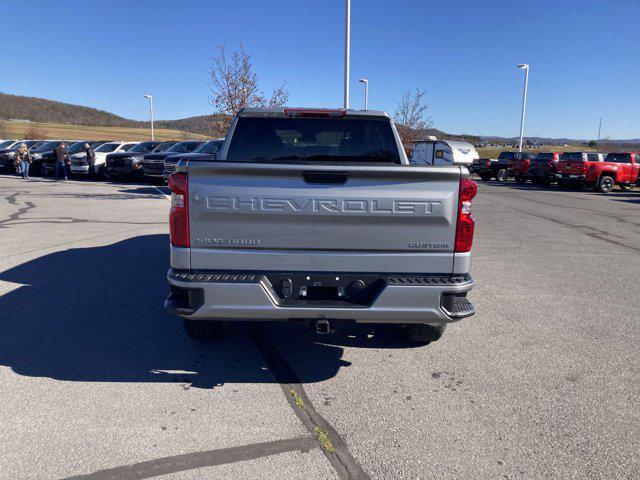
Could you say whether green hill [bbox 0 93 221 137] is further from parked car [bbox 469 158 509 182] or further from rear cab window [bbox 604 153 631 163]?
rear cab window [bbox 604 153 631 163]

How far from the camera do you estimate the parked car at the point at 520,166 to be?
29.5 m

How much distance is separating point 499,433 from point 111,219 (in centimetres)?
1059

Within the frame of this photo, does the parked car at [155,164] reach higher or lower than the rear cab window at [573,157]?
lower

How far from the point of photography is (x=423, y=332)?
439 centimetres

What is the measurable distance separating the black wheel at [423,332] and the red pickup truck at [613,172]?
76.4 ft

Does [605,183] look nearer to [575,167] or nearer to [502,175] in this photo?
[575,167]

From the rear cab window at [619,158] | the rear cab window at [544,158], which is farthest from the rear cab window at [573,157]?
the rear cab window at [619,158]

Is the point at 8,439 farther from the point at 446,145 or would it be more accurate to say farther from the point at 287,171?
the point at 446,145

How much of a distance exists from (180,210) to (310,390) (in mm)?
1625

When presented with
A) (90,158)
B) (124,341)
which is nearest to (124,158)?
(90,158)

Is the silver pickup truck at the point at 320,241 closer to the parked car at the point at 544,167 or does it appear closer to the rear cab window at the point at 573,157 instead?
the rear cab window at the point at 573,157

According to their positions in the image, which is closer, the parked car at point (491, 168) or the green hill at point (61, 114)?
the parked car at point (491, 168)

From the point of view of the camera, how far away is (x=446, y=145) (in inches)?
1085

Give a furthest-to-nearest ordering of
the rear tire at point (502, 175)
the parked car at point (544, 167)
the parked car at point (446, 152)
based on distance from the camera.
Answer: the rear tire at point (502, 175), the parked car at point (544, 167), the parked car at point (446, 152)
